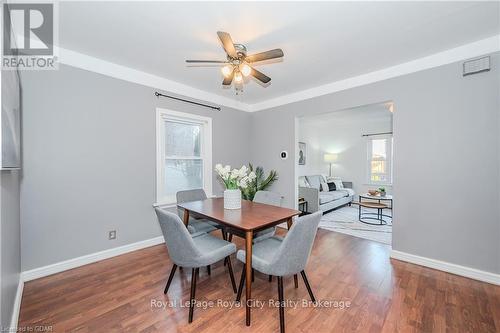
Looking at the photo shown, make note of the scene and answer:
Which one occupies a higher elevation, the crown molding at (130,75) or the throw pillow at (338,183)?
the crown molding at (130,75)

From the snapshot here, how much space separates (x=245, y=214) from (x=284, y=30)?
6.05 ft

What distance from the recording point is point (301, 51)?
241cm

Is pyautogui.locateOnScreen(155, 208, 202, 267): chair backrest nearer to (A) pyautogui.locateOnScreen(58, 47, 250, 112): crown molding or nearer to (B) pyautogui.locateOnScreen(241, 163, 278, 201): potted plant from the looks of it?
(A) pyautogui.locateOnScreen(58, 47, 250, 112): crown molding

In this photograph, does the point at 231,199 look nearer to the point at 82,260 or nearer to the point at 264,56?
the point at 264,56

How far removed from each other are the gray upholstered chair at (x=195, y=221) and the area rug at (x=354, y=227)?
248cm

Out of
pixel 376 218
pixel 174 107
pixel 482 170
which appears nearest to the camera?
pixel 482 170

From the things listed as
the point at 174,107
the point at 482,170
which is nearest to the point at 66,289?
the point at 174,107

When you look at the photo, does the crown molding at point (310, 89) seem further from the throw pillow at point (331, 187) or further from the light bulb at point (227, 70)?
the throw pillow at point (331, 187)

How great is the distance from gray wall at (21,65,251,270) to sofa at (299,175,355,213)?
3.32m

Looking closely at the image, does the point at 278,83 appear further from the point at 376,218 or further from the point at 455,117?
the point at 376,218

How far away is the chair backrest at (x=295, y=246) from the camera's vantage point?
1.47 metres

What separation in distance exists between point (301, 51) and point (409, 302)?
276 cm

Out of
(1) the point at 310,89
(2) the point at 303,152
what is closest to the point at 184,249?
(1) the point at 310,89

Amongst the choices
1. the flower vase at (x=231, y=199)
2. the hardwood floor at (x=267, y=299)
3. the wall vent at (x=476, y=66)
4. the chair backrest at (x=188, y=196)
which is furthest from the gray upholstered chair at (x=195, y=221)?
the wall vent at (x=476, y=66)
